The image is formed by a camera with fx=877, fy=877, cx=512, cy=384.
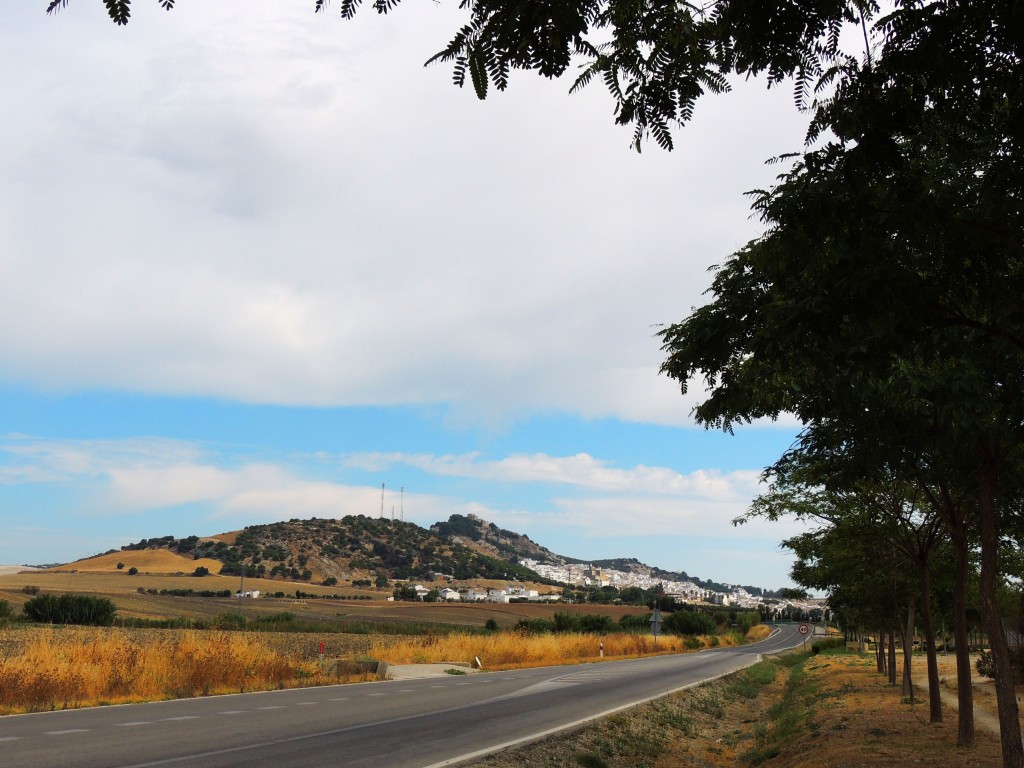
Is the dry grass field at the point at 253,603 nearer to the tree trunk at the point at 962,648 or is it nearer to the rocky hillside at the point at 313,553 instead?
the rocky hillside at the point at 313,553

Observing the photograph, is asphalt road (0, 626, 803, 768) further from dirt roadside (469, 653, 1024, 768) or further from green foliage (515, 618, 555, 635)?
green foliage (515, 618, 555, 635)

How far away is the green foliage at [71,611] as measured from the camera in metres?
54.4

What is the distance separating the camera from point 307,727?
598 inches

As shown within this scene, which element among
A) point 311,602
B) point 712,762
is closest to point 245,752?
point 712,762

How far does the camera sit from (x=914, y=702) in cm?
2359

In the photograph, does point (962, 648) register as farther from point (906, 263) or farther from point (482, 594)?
point (482, 594)

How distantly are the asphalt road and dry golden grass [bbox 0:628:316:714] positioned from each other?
3.93ft

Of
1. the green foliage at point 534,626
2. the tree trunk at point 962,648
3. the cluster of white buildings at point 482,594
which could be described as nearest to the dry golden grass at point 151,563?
the cluster of white buildings at point 482,594

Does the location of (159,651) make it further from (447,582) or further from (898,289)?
(447,582)

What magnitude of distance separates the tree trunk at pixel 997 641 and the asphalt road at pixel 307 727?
6.89 metres

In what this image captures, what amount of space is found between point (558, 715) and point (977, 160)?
15612 mm

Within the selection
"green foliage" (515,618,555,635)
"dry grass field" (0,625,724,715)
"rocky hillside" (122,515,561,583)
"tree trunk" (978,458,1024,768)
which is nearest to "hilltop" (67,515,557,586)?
"rocky hillside" (122,515,561,583)

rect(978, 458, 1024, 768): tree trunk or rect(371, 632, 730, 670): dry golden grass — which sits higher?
rect(978, 458, 1024, 768): tree trunk

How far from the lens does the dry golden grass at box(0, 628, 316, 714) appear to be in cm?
1678
